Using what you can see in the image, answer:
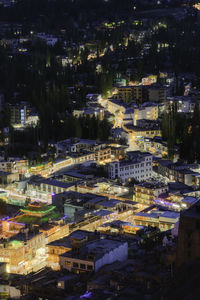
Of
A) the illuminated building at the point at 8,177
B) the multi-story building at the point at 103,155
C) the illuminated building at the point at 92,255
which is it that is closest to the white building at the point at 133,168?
the multi-story building at the point at 103,155

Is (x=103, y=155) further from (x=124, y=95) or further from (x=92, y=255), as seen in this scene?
(x=92, y=255)

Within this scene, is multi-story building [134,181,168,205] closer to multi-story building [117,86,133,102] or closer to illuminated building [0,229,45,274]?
illuminated building [0,229,45,274]

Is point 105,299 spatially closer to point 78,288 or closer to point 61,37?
point 78,288

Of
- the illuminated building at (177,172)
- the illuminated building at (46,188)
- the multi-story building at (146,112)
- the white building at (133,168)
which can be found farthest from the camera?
the multi-story building at (146,112)

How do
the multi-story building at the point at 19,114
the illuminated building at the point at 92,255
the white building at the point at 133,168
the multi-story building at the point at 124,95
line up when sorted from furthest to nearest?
1. the multi-story building at the point at 124,95
2. the multi-story building at the point at 19,114
3. the white building at the point at 133,168
4. the illuminated building at the point at 92,255

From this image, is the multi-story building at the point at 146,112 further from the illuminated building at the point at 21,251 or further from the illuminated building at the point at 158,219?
the illuminated building at the point at 21,251

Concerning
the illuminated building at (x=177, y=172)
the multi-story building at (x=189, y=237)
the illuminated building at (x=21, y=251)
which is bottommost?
the illuminated building at (x=21, y=251)

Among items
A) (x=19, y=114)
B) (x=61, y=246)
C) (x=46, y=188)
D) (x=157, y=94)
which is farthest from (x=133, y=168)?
(x=157, y=94)
